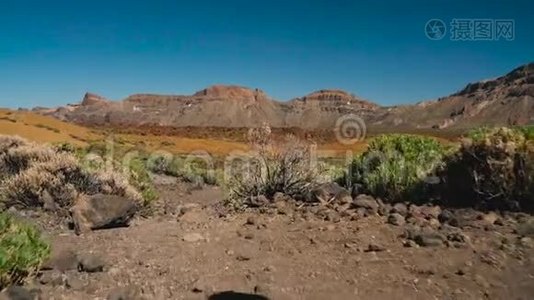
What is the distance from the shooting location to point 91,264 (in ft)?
21.5

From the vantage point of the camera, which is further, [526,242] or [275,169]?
[275,169]

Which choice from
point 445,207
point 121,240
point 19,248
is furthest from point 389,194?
point 19,248

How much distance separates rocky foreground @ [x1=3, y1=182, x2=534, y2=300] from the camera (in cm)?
569

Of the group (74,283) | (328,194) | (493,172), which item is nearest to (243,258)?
(74,283)

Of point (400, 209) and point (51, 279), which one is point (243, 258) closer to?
point (51, 279)

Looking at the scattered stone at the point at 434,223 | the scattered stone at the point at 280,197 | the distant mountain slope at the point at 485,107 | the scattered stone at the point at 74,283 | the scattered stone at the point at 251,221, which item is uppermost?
the distant mountain slope at the point at 485,107

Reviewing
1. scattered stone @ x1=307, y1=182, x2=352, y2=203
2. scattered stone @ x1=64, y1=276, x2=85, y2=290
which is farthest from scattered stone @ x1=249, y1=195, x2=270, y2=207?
scattered stone @ x1=64, y1=276, x2=85, y2=290

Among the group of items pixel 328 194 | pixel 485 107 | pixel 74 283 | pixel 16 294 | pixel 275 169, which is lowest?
pixel 74 283

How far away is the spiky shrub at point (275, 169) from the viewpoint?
10344 millimetres

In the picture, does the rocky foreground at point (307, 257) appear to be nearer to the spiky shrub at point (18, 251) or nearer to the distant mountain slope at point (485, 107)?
the spiky shrub at point (18, 251)

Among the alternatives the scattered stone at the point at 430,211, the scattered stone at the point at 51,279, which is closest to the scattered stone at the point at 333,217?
the scattered stone at the point at 430,211

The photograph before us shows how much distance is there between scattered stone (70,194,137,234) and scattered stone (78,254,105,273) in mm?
2436

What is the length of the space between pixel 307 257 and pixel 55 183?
5930mm

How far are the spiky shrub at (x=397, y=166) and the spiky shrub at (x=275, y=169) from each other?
100 centimetres
